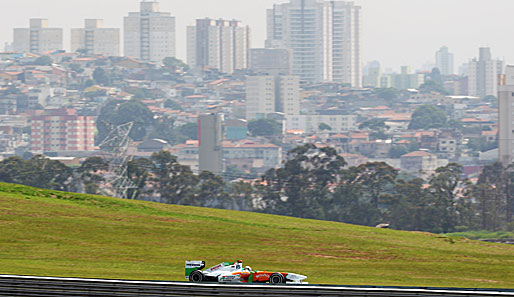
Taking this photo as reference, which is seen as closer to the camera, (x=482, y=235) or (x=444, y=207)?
(x=482, y=235)

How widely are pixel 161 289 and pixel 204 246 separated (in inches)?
694

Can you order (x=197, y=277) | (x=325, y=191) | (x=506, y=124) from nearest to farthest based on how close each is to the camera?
(x=197, y=277)
(x=325, y=191)
(x=506, y=124)

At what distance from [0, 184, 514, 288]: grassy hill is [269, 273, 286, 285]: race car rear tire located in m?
4.95

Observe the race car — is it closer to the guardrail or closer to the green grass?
the guardrail

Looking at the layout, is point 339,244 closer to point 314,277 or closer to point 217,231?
point 217,231

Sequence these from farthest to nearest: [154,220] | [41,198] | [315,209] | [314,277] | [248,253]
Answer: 1. [315,209]
2. [41,198]
3. [154,220]
4. [248,253]
5. [314,277]

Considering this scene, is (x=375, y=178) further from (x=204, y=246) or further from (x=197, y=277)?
(x=197, y=277)

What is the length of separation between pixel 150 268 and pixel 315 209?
76923 mm

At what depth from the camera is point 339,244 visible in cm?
5019

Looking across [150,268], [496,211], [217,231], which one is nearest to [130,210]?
[217,231]

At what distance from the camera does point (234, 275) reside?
101 feet

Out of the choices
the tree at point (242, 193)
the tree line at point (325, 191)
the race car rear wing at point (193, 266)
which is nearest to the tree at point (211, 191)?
the tree line at point (325, 191)

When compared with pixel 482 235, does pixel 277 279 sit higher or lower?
higher

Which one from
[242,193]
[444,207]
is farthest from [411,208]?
[242,193]
